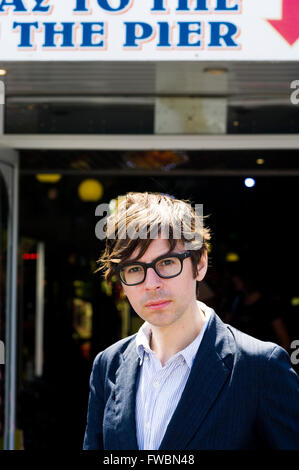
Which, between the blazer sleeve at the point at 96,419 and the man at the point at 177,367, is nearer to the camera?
the man at the point at 177,367

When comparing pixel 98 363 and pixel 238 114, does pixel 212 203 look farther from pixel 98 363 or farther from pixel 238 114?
pixel 98 363

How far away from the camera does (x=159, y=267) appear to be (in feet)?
6.06

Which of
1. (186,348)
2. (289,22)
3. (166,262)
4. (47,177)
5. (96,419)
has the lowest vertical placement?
(96,419)

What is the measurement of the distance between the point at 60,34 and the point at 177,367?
1821 mm

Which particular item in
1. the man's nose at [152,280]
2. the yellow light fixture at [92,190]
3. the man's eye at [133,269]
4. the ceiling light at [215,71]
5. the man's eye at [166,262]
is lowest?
the man's nose at [152,280]

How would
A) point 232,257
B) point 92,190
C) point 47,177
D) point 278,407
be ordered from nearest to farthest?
1. point 278,407
2. point 47,177
3. point 92,190
4. point 232,257

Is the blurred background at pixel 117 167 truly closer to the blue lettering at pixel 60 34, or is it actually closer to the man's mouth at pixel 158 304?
the blue lettering at pixel 60 34

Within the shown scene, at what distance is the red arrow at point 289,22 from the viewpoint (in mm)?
2996

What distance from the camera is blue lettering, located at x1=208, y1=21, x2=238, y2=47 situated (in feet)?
9.88

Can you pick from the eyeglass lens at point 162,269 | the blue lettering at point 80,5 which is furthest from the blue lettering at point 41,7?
the eyeglass lens at point 162,269

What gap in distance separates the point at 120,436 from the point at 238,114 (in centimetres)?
288

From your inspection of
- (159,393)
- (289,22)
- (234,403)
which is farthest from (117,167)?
(234,403)

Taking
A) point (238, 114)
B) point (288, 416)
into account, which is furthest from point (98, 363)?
point (238, 114)

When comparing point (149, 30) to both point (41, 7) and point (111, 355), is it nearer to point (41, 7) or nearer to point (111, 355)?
point (41, 7)
